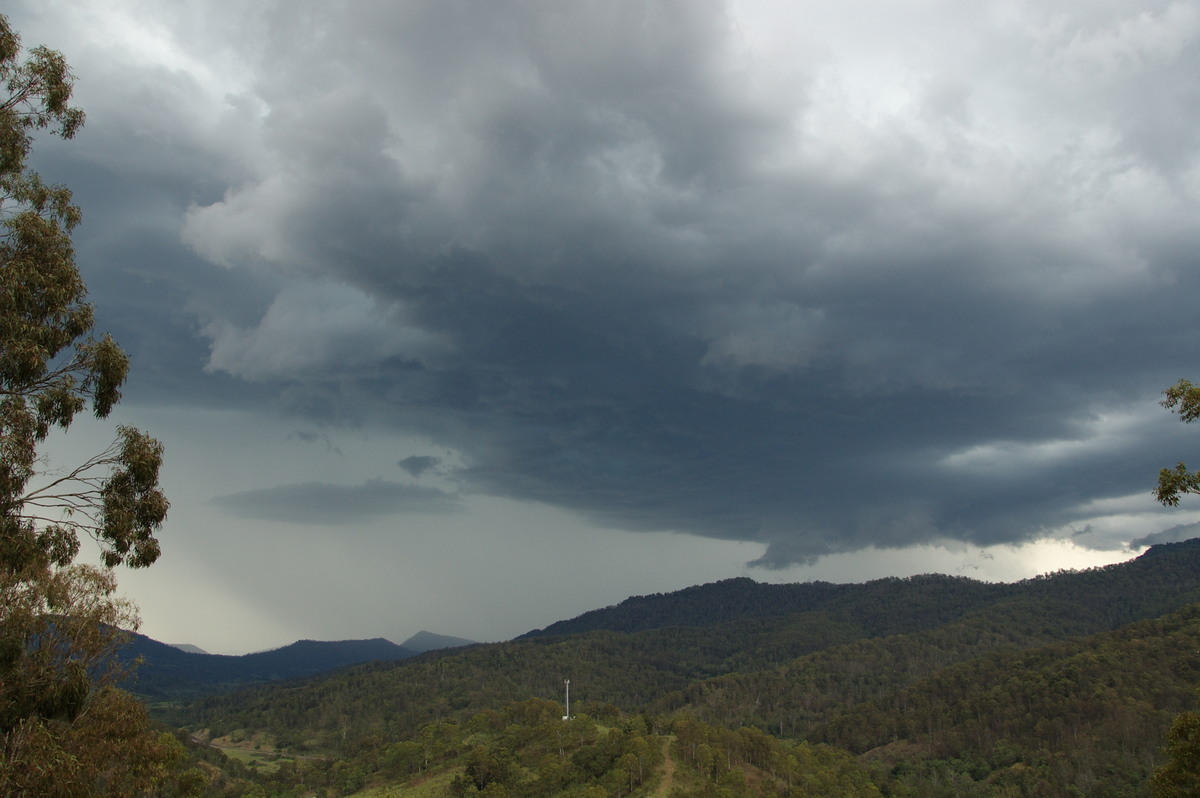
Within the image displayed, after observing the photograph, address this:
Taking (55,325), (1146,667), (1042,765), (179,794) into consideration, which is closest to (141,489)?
(55,325)

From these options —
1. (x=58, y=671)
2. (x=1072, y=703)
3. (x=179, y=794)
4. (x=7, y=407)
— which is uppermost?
(x=7, y=407)

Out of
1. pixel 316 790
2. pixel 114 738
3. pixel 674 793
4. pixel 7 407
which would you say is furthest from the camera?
pixel 316 790

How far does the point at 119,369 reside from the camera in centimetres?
2223

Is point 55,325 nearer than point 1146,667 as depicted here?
Yes

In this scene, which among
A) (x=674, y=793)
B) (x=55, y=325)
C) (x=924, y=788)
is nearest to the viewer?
(x=55, y=325)

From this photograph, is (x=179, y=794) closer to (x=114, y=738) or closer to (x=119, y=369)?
(x=114, y=738)

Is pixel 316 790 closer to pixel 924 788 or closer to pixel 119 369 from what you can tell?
pixel 924 788

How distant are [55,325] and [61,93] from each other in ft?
24.9

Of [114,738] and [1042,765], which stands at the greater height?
[114,738]

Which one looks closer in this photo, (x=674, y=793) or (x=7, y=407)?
(x=7, y=407)

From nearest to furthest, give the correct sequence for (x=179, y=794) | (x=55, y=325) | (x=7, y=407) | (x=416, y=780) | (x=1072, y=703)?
(x=7, y=407) < (x=55, y=325) < (x=179, y=794) < (x=416, y=780) < (x=1072, y=703)

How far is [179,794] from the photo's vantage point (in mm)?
52531

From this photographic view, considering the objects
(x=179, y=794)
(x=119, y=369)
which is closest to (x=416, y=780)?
(x=179, y=794)

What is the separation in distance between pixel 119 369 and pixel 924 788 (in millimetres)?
185088
